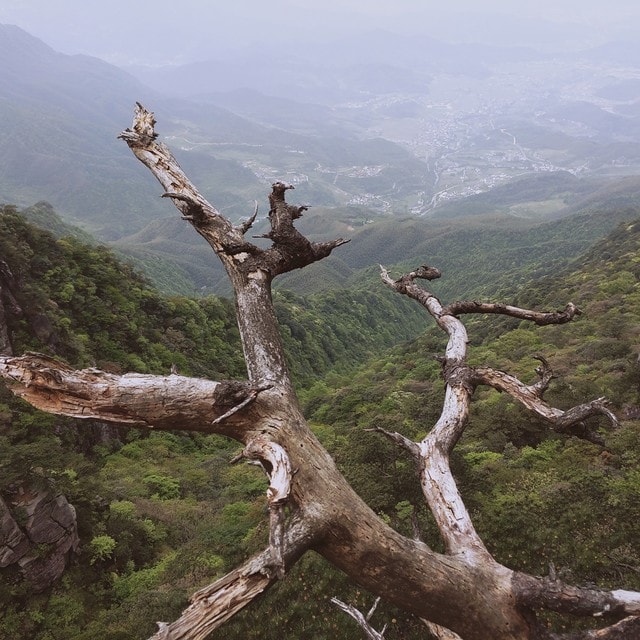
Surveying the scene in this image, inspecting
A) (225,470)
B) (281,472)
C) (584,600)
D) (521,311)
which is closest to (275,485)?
(281,472)

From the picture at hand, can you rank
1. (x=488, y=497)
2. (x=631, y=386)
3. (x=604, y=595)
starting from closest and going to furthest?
(x=604, y=595)
(x=488, y=497)
(x=631, y=386)

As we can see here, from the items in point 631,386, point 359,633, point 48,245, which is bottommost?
point 359,633

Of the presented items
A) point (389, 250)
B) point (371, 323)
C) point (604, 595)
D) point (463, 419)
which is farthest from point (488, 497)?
point (389, 250)

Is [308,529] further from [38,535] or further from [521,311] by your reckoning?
[38,535]

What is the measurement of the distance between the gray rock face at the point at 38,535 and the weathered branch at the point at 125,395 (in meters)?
8.19

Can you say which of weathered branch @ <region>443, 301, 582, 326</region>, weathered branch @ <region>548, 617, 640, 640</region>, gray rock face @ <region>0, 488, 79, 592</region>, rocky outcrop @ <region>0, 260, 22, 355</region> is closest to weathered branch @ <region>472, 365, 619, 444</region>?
weathered branch @ <region>443, 301, 582, 326</region>

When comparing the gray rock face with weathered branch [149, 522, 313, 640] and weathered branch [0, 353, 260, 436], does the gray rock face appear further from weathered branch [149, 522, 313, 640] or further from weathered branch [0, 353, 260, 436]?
Answer: weathered branch [149, 522, 313, 640]

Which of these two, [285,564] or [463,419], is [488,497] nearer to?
[463,419]

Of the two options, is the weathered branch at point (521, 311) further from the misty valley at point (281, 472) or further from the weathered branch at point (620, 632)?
the weathered branch at point (620, 632)

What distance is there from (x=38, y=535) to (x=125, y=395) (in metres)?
9.05

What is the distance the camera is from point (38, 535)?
955 centimetres

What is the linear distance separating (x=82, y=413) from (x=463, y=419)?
335cm

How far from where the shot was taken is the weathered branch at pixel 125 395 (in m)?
3.00

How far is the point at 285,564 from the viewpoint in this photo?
2557mm
